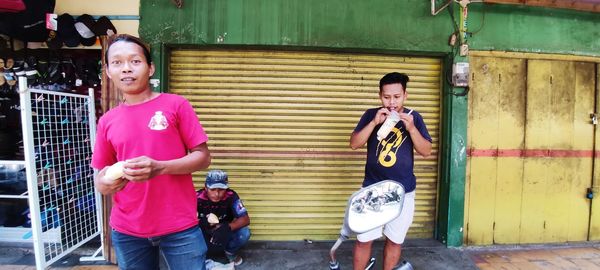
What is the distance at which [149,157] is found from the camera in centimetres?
181

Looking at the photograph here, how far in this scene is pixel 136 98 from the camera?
1940mm

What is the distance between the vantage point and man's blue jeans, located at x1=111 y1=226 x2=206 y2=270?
195cm

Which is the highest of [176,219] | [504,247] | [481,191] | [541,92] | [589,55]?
[589,55]

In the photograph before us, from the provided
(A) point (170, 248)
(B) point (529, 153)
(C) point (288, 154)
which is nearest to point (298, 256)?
(C) point (288, 154)

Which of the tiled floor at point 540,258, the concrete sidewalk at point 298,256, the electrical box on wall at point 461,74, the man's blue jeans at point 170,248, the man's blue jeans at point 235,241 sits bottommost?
the tiled floor at point 540,258

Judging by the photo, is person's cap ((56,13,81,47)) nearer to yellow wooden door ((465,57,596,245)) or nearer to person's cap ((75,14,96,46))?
person's cap ((75,14,96,46))

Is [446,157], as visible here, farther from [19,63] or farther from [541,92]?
[19,63]

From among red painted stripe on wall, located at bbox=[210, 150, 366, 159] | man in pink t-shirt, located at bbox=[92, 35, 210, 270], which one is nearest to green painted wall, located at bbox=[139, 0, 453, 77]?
red painted stripe on wall, located at bbox=[210, 150, 366, 159]

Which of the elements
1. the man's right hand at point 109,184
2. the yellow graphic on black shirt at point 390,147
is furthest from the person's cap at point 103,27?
the yellow graphic on black shirt at point 390,147

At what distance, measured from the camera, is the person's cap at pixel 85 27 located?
378cm

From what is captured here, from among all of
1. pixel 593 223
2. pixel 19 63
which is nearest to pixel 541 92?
pixel 593 223

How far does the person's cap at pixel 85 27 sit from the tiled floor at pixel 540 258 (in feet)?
16.9

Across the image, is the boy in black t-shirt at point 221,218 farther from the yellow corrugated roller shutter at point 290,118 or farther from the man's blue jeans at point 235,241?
the yellow corrugated roller shutter at point 290,118

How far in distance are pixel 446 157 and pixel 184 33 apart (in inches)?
139
